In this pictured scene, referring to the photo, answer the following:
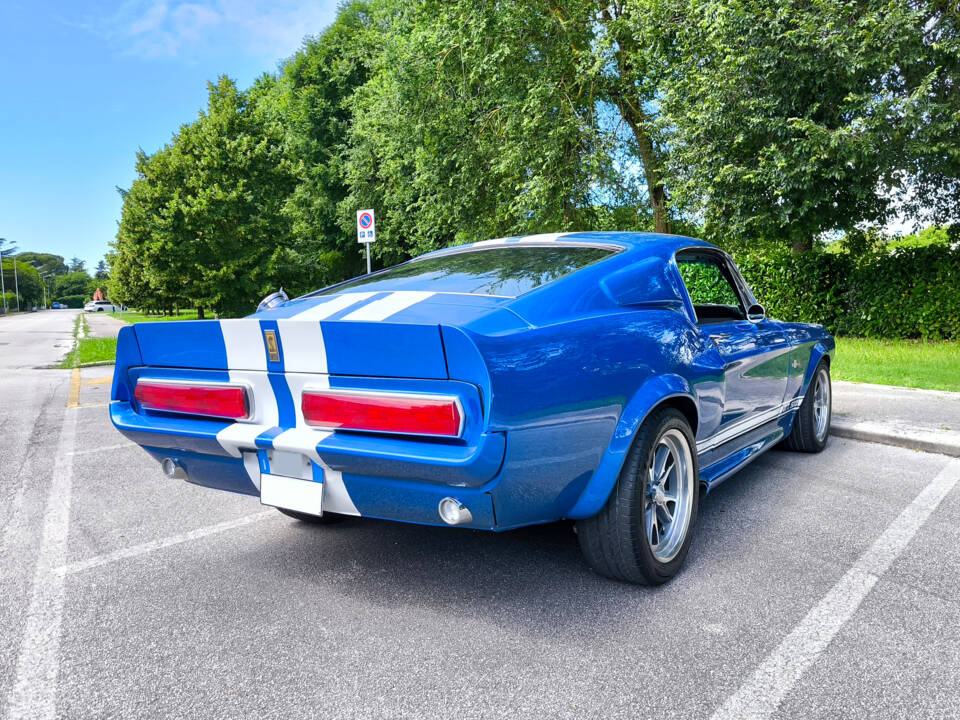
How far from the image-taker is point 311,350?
2.43 m

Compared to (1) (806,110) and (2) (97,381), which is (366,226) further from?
(1) (806,110)

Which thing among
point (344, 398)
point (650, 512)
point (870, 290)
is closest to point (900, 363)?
point (870, 290)

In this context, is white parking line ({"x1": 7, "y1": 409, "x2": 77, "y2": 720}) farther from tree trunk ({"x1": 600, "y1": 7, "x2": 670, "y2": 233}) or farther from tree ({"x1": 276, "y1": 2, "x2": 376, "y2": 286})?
tree ({"x1": 276, "y1": 2, "x2": 376, "y2": 286})

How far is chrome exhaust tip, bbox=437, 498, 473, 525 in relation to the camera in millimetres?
2283

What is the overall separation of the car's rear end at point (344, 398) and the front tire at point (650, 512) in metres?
0.60

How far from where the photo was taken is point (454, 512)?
90.4 inches

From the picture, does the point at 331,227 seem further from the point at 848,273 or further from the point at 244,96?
the point at 848,273

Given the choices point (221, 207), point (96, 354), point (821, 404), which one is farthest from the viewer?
point (221, 207)

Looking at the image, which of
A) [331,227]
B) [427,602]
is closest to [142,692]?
[427,602]

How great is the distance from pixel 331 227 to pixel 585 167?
19974 millimetres

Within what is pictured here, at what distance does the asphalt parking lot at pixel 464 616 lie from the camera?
2.07 metres

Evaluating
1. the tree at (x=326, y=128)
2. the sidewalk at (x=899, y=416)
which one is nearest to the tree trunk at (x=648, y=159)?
the sidewalk at (x=899, y=416)

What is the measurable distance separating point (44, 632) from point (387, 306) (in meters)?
1.66

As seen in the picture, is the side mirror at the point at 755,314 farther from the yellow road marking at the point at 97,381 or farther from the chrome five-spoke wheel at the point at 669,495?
the yellow road marking at the point at 97,381
